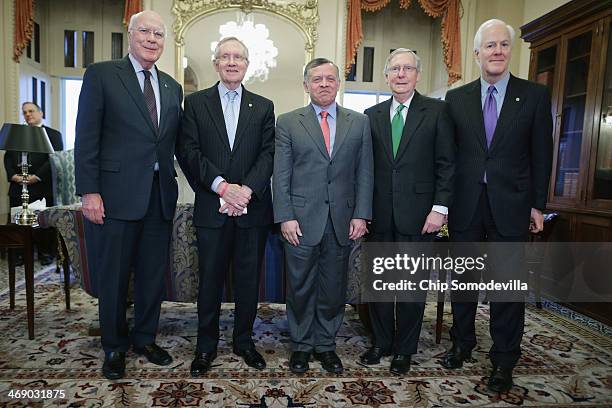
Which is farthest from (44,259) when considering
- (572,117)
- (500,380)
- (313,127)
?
(572,117)

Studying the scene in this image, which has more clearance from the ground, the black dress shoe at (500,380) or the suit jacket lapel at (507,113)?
the suit jacket lapel at (507,113)

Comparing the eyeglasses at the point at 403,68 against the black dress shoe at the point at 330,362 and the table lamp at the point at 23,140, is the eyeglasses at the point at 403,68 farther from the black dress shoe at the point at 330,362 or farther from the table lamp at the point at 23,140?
the table lamp at the point at 23,140

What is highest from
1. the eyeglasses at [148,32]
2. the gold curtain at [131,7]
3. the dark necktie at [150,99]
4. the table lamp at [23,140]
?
the gold curtain at [131,7]

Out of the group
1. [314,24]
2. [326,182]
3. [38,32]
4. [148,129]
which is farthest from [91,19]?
[326,182]

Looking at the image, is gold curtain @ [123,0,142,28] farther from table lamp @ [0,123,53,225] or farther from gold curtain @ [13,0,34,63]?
table lamp @ [0,123,53,225]

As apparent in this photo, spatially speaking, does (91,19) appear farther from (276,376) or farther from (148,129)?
(276,376)

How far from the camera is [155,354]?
2.13m

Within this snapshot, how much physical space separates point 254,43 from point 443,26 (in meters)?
2.68

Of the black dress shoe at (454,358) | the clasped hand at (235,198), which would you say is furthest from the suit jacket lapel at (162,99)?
the black dress shoe at (454,358)

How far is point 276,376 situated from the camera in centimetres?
203

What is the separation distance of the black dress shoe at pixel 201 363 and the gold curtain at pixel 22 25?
549 cm

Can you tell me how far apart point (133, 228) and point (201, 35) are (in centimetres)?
441

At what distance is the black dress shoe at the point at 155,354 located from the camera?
83.3 inches

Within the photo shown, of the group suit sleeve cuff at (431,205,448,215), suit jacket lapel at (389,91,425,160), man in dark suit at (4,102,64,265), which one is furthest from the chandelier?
suit sleeve cuff at (431,205,448,215)
